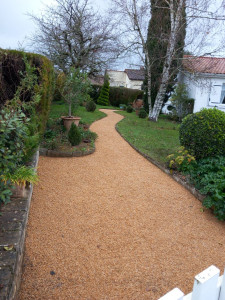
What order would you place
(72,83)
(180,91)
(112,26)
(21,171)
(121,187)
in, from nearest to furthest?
(21,171)
(121,187)
(72,83)
(180,91)
(112,26)

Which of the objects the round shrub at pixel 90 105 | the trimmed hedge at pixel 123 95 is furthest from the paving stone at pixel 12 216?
the trimmed hedge at pixel 123 95

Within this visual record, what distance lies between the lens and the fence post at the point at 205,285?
952mm

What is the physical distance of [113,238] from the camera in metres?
2.61

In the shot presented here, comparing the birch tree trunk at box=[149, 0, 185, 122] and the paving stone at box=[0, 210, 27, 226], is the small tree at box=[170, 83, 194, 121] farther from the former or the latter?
the paving stone at box=[0, 210, 27, 226]

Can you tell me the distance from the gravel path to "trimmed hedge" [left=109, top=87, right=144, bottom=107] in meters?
17.8

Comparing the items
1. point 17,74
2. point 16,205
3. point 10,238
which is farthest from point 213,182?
point 17,74

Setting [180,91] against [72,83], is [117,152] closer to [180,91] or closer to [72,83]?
[72,83]

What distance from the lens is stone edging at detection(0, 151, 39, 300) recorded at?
1382 millimetres

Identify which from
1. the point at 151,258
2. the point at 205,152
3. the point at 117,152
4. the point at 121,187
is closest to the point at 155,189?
the point at 121,187

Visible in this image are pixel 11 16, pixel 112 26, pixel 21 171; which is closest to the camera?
pixel 21 171

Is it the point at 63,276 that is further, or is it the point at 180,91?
the point at 180,91

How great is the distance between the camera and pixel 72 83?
679 cm

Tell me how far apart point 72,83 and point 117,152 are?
2709 mm

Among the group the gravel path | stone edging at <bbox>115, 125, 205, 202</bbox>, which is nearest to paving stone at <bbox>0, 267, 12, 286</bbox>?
the gravel path
